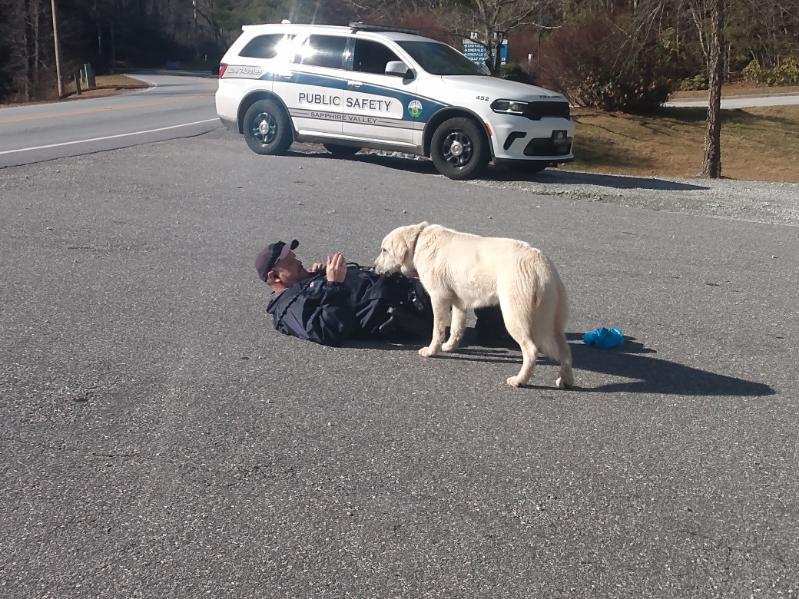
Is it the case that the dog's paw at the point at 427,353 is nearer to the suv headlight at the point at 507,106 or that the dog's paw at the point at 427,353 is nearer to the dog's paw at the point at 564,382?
the dog's paw at the point at 564,382

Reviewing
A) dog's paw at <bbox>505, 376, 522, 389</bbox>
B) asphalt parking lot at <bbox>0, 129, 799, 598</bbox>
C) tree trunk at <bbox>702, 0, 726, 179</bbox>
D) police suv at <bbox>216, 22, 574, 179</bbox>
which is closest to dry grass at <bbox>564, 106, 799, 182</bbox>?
tree trunk at <bbox>702, 0, 726, 179</bbox>

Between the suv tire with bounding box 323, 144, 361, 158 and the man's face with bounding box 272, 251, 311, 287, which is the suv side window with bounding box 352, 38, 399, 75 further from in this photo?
the man's face with bounding box 272, 251, 311, 287

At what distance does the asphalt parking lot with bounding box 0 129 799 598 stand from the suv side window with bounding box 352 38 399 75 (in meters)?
6.20

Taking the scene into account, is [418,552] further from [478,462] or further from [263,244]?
[263,244]

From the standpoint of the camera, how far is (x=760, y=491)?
3.95m

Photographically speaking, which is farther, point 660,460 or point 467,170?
point 467,170

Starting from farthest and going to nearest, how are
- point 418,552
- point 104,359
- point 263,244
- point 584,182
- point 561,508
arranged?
point 584,182 → point 263,244 → point 104,359 → point 561,508 → point 418,552

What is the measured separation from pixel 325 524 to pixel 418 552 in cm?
40

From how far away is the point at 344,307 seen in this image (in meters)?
5.70

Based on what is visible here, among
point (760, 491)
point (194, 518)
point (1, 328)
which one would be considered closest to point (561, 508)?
point (760, 491)

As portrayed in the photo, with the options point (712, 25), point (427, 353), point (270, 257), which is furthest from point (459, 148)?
point (427, 353)

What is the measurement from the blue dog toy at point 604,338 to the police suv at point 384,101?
7.15 meters

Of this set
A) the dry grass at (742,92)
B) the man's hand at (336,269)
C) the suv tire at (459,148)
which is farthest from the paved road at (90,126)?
the dry grass at (742,92)

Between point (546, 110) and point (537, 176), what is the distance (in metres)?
1.29
